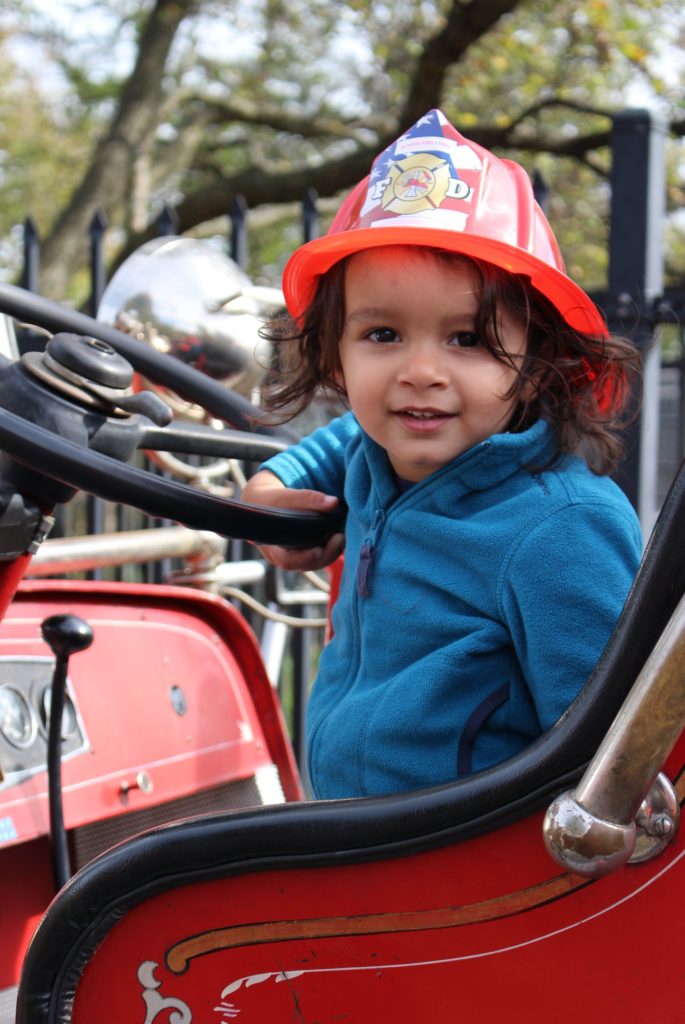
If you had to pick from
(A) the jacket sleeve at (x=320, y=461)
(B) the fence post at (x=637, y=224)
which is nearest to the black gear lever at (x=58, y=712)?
(A) the jacket sleeve at (x=320, y=461)

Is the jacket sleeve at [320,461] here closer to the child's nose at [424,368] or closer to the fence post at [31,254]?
the child's nose at [424,368]

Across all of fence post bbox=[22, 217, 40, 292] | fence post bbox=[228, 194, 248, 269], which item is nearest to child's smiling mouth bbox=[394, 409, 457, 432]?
fence post bbox=[228, 194, 248, 269]

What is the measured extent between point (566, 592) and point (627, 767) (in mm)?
384

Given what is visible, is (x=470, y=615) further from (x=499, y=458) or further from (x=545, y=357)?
(x=545, y=357)

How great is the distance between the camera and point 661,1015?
0.76m

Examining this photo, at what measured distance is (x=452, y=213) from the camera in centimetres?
121

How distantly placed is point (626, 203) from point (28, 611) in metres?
2.27

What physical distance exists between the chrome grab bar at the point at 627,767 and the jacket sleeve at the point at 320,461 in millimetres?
872

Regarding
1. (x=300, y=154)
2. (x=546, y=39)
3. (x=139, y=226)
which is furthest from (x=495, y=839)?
(x=300, y=154)

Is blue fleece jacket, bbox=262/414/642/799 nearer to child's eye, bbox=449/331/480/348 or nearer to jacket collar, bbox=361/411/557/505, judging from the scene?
jacket collar, bbox=361/411/557/505

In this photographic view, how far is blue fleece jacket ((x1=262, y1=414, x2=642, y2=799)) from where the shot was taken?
107cm

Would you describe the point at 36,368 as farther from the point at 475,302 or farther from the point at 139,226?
the point at 139,226

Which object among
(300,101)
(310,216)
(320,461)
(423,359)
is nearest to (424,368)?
(423,359)

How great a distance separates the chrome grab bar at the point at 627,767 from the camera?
2.24 ft
